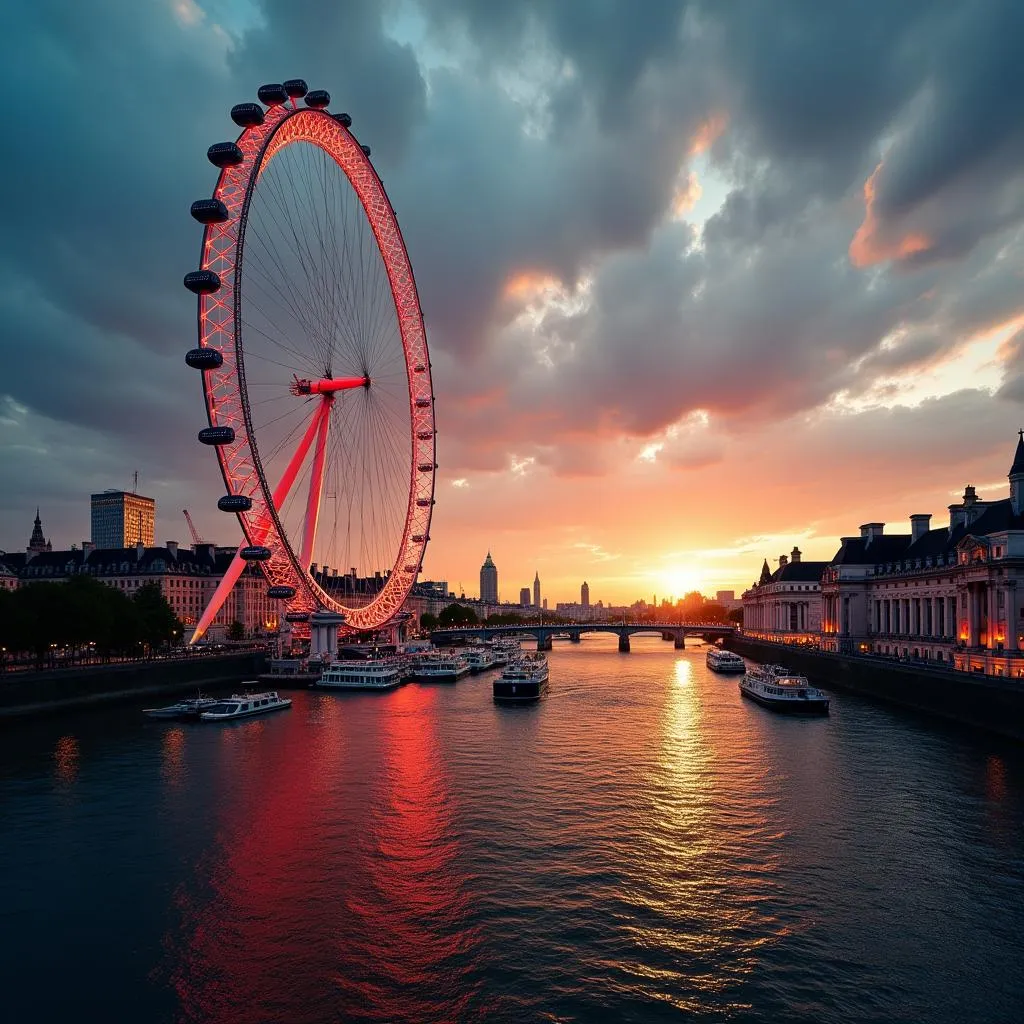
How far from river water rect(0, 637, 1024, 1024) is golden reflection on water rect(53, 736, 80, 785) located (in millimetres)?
283

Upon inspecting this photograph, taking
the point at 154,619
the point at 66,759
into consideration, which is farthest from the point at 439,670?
the point at 66,759

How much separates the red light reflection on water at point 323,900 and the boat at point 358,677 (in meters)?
38.8

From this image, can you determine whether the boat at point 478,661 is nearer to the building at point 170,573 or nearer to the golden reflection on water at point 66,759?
the building at point 170,573

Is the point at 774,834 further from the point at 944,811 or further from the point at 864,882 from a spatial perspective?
the point at 944,811

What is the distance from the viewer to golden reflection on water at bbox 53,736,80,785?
37.6m

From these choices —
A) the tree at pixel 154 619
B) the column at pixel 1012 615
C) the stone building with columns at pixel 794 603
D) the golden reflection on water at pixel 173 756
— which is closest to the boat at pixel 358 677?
the tree at pixel 154 619

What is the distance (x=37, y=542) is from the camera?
518ft

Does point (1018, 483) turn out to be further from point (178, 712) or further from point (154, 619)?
point (154, 619)

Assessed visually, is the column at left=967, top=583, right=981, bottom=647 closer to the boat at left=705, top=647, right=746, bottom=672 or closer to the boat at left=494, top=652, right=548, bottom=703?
the boat at left=494, top=652, right=548, bottom=703

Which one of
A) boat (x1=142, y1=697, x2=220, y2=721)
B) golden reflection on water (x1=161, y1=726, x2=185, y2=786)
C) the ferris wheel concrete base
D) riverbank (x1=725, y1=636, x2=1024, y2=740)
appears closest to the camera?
golden reflection on water (x1=161, y1=726, x2=185, y2=786)

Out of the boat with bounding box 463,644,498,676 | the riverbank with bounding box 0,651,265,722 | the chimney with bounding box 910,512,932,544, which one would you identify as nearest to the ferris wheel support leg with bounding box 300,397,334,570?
the riverbank with bounding box 0,651,265,722

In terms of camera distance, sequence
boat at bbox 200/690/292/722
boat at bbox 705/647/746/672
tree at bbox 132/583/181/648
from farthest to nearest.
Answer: boat at bbox 705/647/746/672 < tree at bbox 132/583/181/648 < boat at bbox 200/690/292/722

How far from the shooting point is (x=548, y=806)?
1282 inches

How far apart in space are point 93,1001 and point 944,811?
1236 inches
